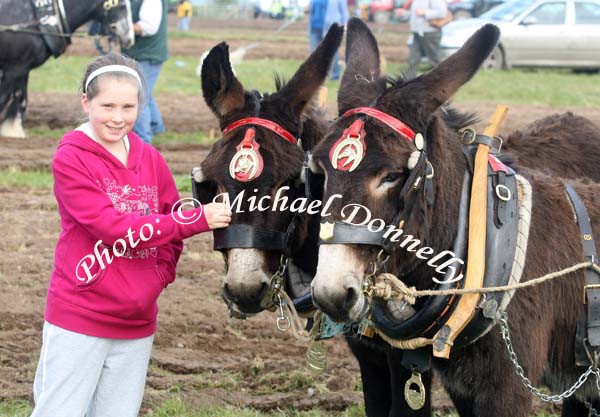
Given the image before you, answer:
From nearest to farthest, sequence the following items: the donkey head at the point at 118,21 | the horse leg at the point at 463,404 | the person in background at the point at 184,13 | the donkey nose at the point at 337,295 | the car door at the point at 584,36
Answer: the donkey nose at the point at 337,295, the horse leg at the point at 463,404, the donkey head at the point at 118,21, the car door at the point at 584,36, the person in background at the point at 184,13

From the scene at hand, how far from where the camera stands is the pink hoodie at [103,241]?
11.9 feet

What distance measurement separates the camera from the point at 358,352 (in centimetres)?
461

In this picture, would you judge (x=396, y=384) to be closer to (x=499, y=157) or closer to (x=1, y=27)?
(x=499, y=157)

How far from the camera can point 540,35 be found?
20.7 meters

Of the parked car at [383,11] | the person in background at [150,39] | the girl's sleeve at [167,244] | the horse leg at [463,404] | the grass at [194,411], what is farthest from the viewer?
the parked car at [383,11]

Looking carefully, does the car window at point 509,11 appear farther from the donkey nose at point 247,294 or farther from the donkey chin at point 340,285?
the donkey chin at point 340,285

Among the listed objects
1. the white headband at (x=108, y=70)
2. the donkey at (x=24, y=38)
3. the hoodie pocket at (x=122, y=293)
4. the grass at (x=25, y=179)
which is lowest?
the grass at (x=25, y=179)

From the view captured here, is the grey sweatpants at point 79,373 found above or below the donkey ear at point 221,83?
below

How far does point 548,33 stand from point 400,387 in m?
17.7

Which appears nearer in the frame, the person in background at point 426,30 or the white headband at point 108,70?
the white headband at point 108,70

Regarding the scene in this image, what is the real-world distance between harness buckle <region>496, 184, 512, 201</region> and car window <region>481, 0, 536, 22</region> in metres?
17.7

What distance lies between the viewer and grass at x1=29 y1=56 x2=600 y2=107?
16.8 metres

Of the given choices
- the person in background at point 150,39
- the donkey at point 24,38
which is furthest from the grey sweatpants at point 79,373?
the donkey at point 24,38

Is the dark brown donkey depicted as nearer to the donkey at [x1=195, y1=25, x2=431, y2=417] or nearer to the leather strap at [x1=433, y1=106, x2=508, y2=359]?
the leather strap at [x1=433, y1=106, x2=508, y2=359]
